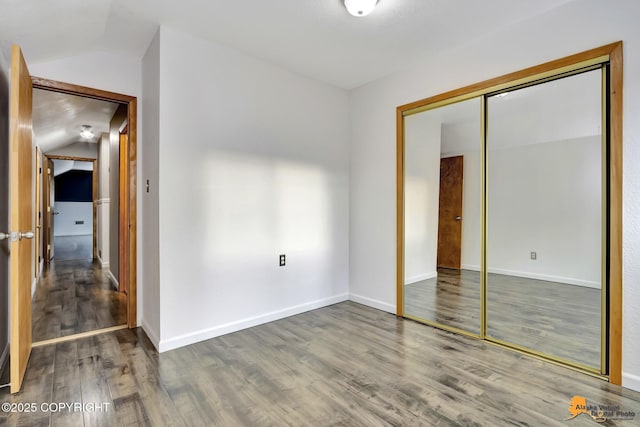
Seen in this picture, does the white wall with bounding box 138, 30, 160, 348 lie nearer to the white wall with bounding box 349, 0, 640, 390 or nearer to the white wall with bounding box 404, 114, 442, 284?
the white wall with bounding box 349, 0, 640, 390

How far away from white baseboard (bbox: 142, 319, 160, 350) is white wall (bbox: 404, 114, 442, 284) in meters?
2.39

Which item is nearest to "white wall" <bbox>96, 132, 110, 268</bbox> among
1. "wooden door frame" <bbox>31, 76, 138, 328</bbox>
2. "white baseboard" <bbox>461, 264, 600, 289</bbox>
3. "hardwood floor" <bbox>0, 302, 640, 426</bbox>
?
"wooden door frame" <bbox>31, 76, 138, 328</bbox>

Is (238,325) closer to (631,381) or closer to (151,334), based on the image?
(151,334)

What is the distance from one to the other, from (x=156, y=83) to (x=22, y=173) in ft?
3.76

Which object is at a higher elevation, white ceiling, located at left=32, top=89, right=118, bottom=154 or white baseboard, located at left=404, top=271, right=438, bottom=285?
white ceiling, located at left=32, top=89, right=118, bottom=154

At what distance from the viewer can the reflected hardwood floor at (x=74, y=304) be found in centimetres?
300

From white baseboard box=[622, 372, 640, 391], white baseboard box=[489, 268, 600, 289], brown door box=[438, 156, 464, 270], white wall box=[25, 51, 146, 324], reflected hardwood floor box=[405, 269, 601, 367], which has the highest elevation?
white wall box=[25, 51, 146, 324]

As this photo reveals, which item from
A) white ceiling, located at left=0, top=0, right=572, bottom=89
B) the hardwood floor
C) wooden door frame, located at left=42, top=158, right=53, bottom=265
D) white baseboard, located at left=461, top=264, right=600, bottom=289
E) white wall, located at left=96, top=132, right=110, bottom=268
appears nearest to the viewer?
the hardwood floor

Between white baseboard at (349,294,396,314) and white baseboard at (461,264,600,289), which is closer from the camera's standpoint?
white baseboard at (461,264,600,289)

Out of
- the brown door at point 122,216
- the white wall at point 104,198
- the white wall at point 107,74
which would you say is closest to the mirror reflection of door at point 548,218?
the white wall at point 107,74

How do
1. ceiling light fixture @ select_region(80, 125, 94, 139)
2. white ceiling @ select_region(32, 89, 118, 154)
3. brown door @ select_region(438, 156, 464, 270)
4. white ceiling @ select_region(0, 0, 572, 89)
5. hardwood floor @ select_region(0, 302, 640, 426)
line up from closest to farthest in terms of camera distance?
hardwood floor @ select_region(0, 302, 640, 426), white ceiling @ select_region(0, 0, 572, 89), brown door @ select_region(438, 156, 464, 270), white ceiling @ select_region(32, 89, 118, 154), ceiling light fixture @ select_region(80, 125, 94, 139)

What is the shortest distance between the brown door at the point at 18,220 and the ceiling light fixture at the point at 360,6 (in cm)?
207

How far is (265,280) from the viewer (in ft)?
10.3

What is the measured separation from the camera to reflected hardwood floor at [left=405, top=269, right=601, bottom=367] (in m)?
2.33
